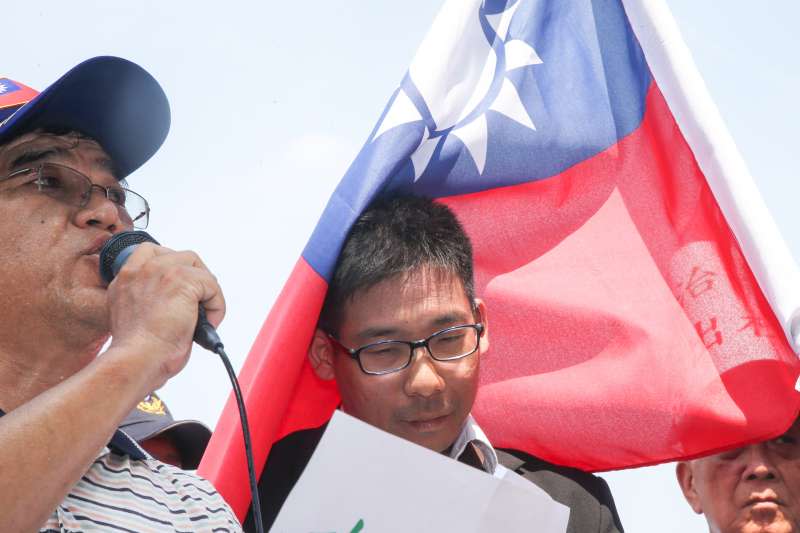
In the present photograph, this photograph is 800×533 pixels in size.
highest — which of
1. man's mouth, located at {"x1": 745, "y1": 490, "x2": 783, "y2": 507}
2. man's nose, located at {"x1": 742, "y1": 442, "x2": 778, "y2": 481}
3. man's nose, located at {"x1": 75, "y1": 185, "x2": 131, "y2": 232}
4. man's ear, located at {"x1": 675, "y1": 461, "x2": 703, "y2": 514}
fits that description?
man's nose, located at {"x1": 75, "y1": 185, "x2": 131, "y2": 232}

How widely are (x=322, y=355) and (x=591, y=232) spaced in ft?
3.85

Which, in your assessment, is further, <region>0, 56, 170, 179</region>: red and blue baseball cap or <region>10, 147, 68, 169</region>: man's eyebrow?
<region>0, 56, 170, 179</region>: red and blue baseball cap

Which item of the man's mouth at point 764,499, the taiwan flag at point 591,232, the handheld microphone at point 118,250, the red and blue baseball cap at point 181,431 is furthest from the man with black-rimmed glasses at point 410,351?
the handheld microphone at point 118,250

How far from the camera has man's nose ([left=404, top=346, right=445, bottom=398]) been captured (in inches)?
129

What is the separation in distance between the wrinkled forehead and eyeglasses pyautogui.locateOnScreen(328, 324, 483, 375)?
100 cm

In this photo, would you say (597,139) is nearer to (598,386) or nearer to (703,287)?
(703,287)

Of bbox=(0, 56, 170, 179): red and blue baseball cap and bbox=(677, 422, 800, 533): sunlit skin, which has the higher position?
bbox=(0, 56, 170, 179): red and blue baseball cap

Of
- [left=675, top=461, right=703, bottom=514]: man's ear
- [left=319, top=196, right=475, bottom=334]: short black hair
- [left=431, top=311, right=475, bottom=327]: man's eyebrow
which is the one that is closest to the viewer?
[left=431, top=311, right=475, bottom=327]: man's eyebrow

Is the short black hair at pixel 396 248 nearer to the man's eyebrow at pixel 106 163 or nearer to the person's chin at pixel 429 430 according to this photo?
the person's chin at pixel 429 430

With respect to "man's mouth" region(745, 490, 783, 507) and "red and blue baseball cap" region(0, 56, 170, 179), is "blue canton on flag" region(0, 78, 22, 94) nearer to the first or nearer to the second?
"red and blue baseball cap" region(0, 56, 170, 179)

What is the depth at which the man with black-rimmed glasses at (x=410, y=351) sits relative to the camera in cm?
331

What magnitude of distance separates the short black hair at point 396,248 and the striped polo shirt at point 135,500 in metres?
1.16

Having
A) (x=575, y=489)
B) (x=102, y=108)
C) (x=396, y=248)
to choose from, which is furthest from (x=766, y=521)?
(x=102, y=108)

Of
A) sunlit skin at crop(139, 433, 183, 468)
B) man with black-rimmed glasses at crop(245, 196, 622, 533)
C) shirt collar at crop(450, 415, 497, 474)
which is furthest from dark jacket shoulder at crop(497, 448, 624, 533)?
sunlit skin at crop(139, 433, 183, 468)
